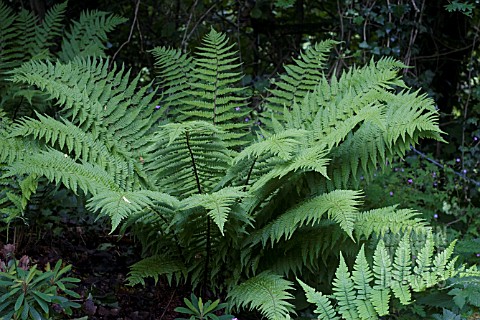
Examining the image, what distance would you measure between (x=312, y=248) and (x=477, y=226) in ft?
4.48

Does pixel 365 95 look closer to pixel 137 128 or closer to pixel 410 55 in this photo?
pixel 137 128

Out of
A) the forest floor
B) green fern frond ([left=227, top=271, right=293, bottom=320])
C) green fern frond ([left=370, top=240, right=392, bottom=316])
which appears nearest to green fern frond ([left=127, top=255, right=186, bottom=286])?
the forest floor

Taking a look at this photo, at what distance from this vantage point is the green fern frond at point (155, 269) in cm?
209

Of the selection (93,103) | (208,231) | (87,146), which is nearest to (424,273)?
(208,231)

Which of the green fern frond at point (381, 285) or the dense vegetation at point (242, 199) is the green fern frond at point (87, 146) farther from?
the green fern frond at point (381, 285)

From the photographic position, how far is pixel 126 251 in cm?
270

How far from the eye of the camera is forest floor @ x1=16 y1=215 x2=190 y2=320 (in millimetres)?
2168

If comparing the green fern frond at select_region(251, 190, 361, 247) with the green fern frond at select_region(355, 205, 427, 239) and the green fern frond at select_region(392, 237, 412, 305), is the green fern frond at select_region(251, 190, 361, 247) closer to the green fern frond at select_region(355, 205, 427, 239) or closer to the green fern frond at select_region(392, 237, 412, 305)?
the green fern frond at select_region(355, 205, 427, 239)

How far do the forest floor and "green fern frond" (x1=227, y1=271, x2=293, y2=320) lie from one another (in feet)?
1.02

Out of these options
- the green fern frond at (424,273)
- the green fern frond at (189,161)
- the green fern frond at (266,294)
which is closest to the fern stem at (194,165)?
the green fern frond at (189,161)

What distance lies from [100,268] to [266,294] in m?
0.85

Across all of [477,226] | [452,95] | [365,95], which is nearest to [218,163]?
[365,95]

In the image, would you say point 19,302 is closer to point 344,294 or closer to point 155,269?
point 155,269

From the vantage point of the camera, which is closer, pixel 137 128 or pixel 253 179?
pixel 253 179
